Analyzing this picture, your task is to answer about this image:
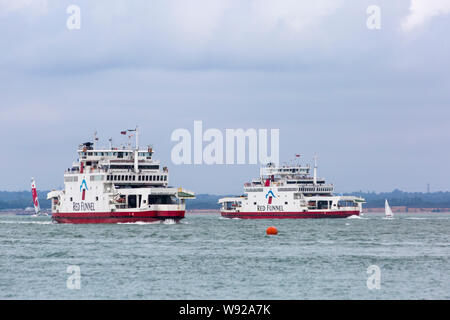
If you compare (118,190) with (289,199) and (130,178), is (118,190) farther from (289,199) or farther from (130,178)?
(289,199)

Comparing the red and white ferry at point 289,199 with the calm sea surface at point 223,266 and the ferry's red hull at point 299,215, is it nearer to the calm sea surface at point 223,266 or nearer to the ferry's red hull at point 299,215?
the ferry's red hull at point 299,215

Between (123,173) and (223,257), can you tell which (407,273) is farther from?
(123,173)

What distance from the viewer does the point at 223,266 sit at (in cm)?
6225

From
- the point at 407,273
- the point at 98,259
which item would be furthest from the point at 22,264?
the point at 407,273

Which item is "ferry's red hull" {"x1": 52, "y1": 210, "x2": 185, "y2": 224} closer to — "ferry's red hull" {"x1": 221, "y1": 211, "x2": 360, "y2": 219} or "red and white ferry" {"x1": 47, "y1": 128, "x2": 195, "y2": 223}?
"red and white ferry" {"x1": 47, "y1": 128, "x2": 195, "y2": 223}

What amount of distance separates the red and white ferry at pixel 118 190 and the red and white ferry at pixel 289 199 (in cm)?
5432

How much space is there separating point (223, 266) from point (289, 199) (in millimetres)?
111657

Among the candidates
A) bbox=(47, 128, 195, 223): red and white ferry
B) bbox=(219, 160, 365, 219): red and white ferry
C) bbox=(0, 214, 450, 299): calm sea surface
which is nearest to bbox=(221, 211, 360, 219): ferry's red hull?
bbox=(219, 160, 365, 219): red and white ferry

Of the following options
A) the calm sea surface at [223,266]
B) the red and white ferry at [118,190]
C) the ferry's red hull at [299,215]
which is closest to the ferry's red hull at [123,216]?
the red and white ferry at [118,190]

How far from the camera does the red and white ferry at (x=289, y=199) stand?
173m

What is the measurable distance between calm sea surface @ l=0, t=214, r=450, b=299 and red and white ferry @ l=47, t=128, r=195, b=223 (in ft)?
68.3

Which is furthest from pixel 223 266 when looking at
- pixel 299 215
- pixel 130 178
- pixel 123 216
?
pixel 299 215

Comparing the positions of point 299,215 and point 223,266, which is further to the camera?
point 299,215

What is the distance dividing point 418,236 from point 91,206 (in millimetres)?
43489
